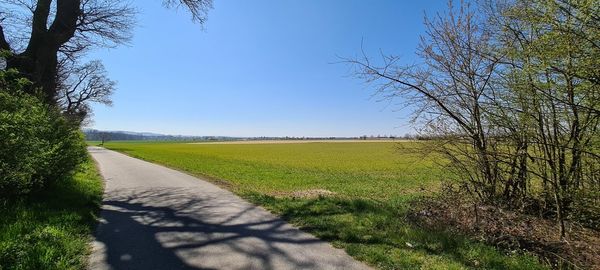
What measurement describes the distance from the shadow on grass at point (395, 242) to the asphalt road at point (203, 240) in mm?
345

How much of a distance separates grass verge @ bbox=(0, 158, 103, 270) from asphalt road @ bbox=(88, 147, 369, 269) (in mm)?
262

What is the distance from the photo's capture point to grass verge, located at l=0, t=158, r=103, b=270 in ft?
15.2

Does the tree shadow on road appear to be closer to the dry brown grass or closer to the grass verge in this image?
the grass verge

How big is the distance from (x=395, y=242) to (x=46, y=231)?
215 inches

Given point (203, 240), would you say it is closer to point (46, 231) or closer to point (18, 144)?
point (46, 231)

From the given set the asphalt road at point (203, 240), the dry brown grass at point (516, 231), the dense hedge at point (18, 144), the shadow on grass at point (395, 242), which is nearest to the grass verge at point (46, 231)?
the asphalt road at point (203, 240)

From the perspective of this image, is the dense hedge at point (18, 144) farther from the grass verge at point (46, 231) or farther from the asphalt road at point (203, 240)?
the asphalt road at point (203, 240)

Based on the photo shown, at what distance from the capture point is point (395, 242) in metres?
5.63

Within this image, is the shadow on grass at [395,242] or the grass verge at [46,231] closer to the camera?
the grass verge at [46,231]

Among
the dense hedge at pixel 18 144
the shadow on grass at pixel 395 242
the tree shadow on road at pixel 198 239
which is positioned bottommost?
the tree shadow on road at pixel 198 239

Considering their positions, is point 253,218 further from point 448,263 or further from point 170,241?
point 448,263

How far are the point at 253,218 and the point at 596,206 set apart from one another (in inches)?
226

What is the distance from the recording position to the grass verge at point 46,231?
464 centimetres

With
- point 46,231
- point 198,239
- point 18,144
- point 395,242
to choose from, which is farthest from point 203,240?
Answer: point 18,144
